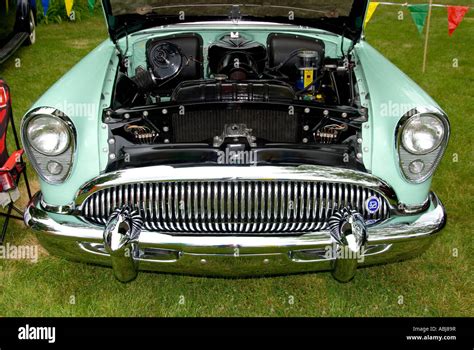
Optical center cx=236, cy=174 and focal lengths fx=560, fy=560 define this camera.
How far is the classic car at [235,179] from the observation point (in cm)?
232

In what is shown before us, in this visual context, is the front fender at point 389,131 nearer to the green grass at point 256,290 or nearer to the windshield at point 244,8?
the green grass at point 256,290

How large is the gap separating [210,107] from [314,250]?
80cm

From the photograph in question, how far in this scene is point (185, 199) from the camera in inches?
94.1

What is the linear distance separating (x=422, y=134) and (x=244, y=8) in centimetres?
163

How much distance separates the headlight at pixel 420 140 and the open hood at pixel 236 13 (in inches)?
43.3

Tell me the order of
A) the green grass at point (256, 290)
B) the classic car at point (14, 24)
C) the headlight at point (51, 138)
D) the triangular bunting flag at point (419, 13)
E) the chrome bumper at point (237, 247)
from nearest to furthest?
the chrome bumper at point (237, 247)
the headlight at point (51, 138)
the green grass at point (256, 290)
the triangular bunting flag at point (419, 13)
the classic car at point (14, 24)

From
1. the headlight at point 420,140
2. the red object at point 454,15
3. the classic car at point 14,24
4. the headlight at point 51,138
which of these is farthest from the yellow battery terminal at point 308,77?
the classic car at point 14,24

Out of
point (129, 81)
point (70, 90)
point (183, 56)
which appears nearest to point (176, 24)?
point (183, 56)

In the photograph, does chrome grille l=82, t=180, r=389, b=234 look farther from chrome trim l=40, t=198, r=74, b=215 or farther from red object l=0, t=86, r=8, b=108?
red object l=0, t=86, r=8, b=108

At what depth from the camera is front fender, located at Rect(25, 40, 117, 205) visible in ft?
8.08

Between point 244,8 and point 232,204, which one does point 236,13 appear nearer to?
point 244,8

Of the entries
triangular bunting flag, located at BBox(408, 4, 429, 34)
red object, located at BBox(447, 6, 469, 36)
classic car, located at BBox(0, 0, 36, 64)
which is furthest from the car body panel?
classic car, located at BBox(0, 0, 36, 64)

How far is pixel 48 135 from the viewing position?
246cm
